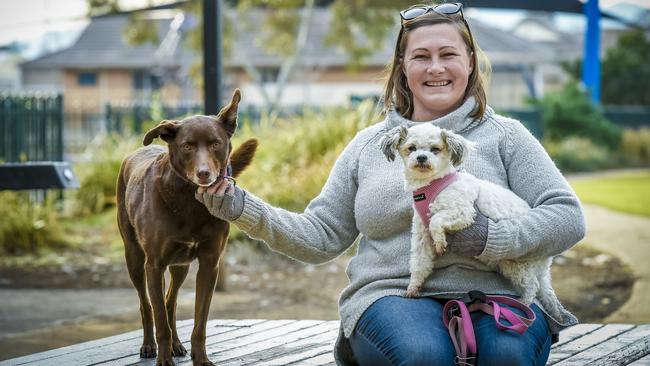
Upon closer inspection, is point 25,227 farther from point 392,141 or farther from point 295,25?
point 295,25

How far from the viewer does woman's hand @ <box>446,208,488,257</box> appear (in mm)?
3404

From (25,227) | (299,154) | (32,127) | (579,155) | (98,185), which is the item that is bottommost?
(579,155)

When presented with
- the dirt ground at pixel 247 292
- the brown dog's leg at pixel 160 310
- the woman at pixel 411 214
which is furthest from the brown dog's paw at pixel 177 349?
the dirt ground at pixel 247 292

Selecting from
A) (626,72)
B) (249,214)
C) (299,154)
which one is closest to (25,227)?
(299,154)

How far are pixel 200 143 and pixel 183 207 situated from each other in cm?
34

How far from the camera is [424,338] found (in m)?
3.27

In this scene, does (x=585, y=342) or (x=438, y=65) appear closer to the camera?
(x=438, y=65)

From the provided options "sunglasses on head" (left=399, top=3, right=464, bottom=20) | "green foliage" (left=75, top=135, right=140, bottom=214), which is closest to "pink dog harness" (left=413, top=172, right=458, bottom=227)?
"sunglasses on head" (left=399, top=3, right=464, bottom=20)

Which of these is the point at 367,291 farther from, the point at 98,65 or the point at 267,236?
the point at 98,65

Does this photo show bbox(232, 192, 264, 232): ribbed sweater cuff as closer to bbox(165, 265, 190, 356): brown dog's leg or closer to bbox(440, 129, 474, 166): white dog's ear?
bbox(165, 265, 190, 356): brown dog's leg

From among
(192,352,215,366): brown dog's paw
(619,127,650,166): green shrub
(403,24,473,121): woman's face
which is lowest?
(619,127,650,166): green shrub

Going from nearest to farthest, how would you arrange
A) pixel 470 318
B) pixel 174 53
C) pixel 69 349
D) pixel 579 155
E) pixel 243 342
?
1. pixel 470 318
2. pixel 69 349
3. pixel 243 342
4. pixel 579 155
5. pixel 174 53

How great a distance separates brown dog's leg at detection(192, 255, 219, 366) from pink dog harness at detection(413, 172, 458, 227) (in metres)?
0.86

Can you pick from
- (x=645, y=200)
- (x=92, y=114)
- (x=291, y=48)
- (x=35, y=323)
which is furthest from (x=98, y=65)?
(x=35, y=323)
